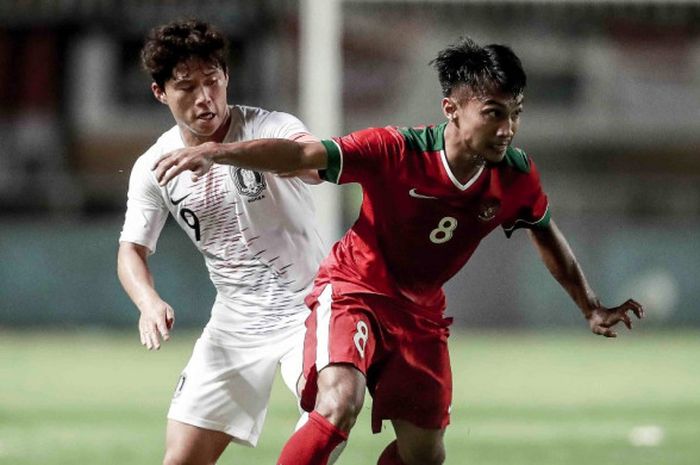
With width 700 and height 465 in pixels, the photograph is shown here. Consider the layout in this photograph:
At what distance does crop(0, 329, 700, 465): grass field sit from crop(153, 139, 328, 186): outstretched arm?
377 centimetres

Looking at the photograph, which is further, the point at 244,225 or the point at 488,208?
the point at 244,225

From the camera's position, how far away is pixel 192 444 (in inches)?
254

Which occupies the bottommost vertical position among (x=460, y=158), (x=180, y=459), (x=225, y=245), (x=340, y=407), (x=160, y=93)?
(x=180, y=459)

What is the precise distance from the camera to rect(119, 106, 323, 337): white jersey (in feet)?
21.2

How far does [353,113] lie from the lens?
29.9 m

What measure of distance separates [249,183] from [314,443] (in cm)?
142

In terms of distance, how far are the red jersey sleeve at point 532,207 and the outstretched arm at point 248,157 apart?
3.14 feet

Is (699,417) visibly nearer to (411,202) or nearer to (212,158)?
(411,202)

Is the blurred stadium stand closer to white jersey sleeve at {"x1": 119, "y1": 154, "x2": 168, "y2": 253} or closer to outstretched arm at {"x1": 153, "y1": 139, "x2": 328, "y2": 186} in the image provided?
white jersey sleeve at {"x1": 119, "y1": 154, "x2": 168, "y2": 253}

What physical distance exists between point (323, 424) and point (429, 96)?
Result: 2504 centimetres

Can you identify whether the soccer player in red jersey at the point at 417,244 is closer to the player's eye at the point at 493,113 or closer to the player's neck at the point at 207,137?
the player's eye at the point at 493,113

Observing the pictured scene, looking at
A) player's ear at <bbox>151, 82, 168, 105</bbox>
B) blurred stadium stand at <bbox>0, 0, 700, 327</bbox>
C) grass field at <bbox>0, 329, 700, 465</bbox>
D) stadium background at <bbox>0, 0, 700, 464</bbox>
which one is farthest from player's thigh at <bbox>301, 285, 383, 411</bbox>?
blurred stadium stand at <bbox>0, 0, 700, 327</bbox>

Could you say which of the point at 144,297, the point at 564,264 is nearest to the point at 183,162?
the point at 144,297

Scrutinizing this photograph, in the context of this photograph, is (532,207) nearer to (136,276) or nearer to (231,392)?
(231,392)
